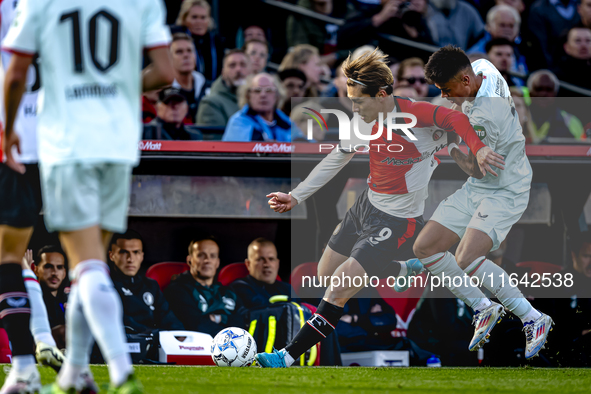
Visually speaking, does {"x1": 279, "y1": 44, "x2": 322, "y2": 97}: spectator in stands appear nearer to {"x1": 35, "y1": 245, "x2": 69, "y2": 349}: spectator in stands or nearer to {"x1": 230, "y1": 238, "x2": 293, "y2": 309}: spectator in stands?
{"x1": 230, "y1": 238, "x2": 293, "y2": 309}: spectator in stands

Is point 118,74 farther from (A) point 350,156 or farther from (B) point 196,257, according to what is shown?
(B) point 196,257

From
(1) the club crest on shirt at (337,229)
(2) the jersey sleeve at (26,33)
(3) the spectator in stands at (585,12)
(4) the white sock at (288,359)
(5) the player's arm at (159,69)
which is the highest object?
(3) the spectator in stands at (585,12)

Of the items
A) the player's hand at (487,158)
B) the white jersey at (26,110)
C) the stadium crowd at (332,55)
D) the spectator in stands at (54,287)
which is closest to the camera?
the white jersey at (26,110)

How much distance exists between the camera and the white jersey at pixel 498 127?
20.2ft

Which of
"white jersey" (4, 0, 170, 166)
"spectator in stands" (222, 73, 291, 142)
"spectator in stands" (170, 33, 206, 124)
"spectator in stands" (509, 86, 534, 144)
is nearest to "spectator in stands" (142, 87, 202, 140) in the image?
"spectator in stands" (222, 73, 291, 142)

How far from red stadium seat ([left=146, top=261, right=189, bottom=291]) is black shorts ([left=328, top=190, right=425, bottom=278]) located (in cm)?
157

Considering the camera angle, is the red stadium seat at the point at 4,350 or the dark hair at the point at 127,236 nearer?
the red stadium seat at the point at 4,350

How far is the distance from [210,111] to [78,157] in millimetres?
4938

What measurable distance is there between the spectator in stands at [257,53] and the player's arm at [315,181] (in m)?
2.82

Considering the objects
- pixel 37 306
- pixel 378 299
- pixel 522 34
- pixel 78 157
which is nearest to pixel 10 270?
pixel 37 306

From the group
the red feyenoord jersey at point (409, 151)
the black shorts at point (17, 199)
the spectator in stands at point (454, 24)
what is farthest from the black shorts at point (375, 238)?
the spectator in stands at point (454, 24)

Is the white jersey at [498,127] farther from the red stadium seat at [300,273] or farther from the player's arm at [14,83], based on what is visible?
the player's arm at [14,83]

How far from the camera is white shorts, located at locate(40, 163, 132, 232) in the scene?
315 centimetres

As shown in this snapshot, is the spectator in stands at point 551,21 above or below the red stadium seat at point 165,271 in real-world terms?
above
